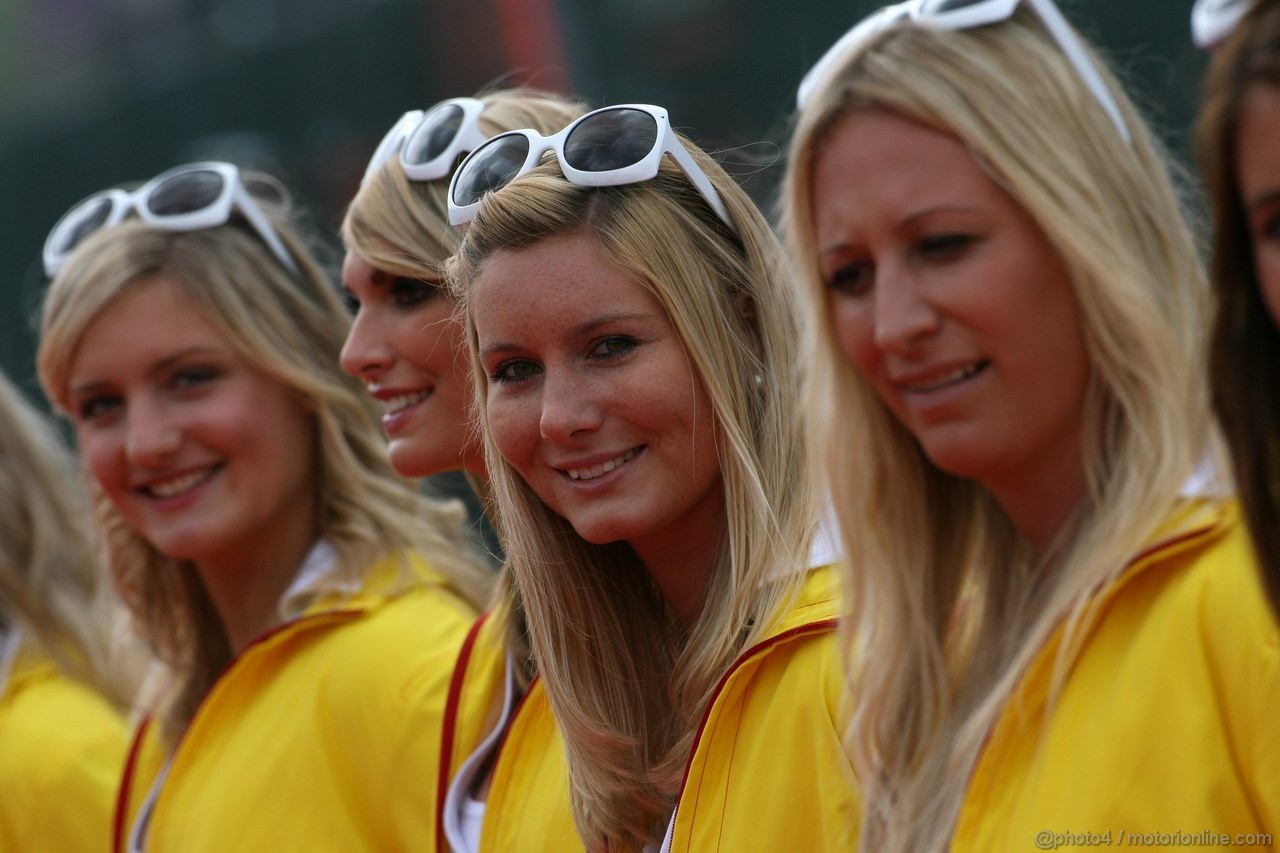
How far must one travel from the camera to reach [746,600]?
271 cm

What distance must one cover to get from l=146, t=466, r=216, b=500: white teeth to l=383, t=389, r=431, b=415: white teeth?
0.74 metres

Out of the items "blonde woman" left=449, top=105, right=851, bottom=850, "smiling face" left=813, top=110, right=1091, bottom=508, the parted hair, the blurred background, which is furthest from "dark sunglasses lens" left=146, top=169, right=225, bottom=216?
the parted hair

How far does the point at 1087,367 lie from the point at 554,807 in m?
1.36

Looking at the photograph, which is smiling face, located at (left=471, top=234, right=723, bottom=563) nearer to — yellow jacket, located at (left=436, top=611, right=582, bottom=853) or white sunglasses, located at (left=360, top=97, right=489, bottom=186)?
yellow jacket, located at (left=436, top=611, right=582, bottom=853)

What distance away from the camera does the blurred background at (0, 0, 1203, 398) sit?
6.03 meters

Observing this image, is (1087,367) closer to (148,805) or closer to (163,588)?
(148,805)

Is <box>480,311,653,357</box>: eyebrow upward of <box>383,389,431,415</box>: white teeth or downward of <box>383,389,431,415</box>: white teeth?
upward

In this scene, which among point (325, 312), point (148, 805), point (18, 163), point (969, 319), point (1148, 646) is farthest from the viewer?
point (18, 163)

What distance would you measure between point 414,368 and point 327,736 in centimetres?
82

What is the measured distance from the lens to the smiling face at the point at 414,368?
3432 mm

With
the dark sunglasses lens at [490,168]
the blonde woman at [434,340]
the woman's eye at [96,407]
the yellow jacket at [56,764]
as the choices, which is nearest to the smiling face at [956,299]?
the dark sunglasses lens at [490,168]

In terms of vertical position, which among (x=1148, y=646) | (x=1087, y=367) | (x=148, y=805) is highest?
(x=1087, y=367)

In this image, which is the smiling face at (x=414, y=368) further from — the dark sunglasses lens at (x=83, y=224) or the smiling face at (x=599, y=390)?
the dark sunglasses lens at (x=83, y=224)

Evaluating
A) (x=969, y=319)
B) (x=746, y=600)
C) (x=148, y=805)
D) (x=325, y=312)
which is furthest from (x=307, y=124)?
(x=969, y=319)
